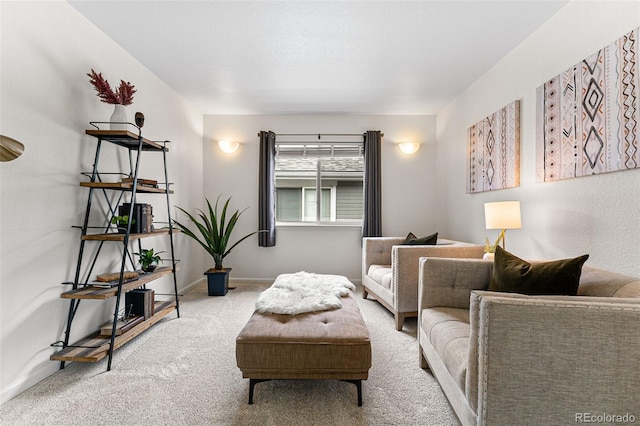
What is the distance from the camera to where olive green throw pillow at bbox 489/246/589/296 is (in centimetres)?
135

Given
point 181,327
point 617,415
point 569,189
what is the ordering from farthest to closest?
1. point 181,327
2. point 569,189
3. point 617,415

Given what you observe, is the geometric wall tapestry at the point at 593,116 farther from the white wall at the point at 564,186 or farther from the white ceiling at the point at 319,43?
the white ceiling at the point at 319,43

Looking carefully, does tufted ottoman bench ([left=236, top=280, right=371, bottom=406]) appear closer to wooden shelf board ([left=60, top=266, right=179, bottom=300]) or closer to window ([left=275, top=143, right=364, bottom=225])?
wooden shelf board ([left=60, top=266, right=179, bottom=300])

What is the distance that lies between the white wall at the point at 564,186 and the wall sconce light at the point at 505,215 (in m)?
0.19

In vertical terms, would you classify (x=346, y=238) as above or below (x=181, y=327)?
above

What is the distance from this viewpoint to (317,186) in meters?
4.40

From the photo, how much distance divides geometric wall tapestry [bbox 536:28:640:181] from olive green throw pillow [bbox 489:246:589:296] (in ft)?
2.37

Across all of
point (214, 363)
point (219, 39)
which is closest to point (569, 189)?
point (214, 363)

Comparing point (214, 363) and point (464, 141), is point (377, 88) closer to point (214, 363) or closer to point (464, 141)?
point (464, 141)

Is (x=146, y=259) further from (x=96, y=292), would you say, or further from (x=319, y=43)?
(x=319, y=43)

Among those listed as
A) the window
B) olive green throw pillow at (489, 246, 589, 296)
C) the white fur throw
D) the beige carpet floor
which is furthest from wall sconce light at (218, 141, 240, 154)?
olive green throw pillow at (489, 246, 589, 296)

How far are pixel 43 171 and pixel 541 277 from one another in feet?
9.50

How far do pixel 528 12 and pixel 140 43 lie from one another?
303 cm

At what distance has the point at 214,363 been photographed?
1992mm
